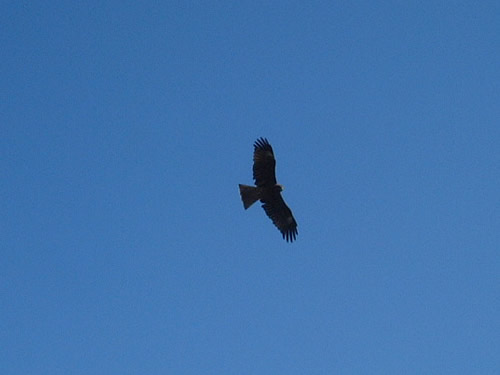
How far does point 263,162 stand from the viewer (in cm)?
2595

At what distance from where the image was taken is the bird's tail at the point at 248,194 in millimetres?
25578

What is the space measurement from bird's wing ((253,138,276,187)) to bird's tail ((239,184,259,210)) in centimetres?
31

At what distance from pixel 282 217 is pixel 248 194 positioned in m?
1.93

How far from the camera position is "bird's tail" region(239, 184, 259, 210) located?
25578 mm

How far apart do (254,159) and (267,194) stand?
3.87 feet

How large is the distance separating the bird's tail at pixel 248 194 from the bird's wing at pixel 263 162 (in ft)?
1.01

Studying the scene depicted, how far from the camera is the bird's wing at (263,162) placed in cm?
2592

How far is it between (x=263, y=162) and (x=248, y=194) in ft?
3.56

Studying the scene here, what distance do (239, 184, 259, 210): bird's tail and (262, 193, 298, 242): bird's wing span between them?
92 centimetres

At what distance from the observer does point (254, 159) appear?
25938 millimetres

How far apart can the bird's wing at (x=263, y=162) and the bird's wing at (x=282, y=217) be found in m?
1.04

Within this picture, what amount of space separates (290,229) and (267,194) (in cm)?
164

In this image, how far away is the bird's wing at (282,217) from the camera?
87.9ft

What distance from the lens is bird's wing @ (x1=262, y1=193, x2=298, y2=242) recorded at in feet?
87.9
